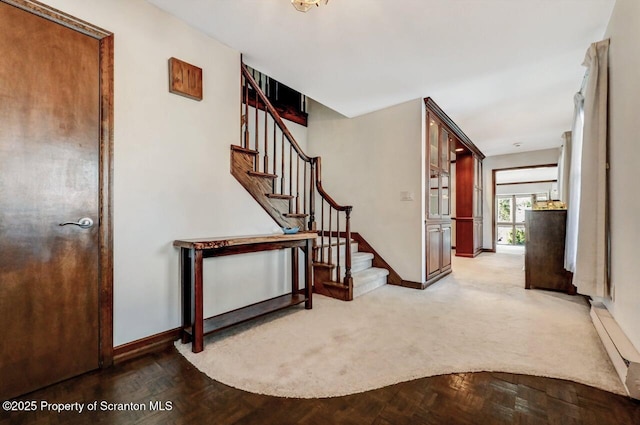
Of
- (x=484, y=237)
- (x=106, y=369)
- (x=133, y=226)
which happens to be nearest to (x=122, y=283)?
(x=133, y=226)

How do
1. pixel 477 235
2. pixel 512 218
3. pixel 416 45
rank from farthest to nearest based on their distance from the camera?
1. pixel 512 218
2. pixel 477 235
3. pixel 416 45

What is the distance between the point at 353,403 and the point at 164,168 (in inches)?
79.0

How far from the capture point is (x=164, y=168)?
2.12m

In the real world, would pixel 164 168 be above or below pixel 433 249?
above

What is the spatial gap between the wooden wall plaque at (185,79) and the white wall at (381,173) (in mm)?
2615

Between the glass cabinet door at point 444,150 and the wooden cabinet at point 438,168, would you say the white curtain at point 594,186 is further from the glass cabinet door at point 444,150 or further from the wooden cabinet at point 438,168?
the glass cabinet door at point 444,150

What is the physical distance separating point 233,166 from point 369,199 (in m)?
2.30

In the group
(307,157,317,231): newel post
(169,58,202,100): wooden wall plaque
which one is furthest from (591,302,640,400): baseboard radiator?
(169,58,202,100): wooden wall plaque

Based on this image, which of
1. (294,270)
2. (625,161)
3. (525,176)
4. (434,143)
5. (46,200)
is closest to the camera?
(46,200)

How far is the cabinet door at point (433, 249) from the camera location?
12.8 feet

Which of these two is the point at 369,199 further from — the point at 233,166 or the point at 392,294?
the point at 233,166

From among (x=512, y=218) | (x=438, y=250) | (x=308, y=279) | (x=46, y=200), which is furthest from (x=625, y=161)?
(x=512, y=218)

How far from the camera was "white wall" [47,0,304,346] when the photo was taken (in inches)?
74.8

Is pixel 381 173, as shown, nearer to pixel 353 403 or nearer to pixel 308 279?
pixel 308 279
